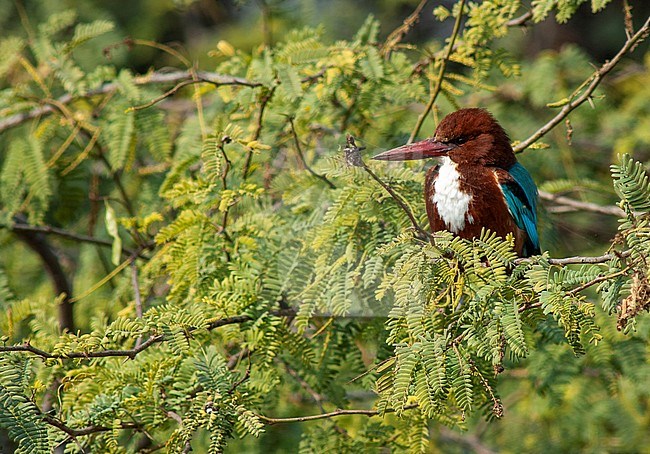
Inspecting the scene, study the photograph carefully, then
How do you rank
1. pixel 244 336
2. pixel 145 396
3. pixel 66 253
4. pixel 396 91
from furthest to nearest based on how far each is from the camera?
pixel 66 253, pixel 396 91, pixel 244 336, pixel 145 396

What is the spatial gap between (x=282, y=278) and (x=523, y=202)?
2.90 ft

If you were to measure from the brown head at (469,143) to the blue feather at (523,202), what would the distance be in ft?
0.22

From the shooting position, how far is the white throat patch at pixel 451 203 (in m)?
2.68

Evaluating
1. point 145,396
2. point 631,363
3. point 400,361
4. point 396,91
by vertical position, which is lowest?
point 631,363

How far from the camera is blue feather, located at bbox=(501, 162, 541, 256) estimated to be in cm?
A: 275

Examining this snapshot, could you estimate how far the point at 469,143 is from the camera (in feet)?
9.41

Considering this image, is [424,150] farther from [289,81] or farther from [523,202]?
[289,81]

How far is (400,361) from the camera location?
209 cm

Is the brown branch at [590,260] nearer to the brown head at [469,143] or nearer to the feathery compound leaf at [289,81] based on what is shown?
the brown head at [469,143]

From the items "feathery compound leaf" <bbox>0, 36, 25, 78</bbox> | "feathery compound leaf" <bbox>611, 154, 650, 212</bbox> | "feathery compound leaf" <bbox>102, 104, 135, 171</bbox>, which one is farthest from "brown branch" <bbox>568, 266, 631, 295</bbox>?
"feathery compound leaf" <bbox>0, 36, 25, 78</bbox>

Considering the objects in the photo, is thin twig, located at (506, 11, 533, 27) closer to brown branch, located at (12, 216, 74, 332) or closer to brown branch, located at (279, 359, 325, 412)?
brown branch, located at (279, 359, 325, 412)

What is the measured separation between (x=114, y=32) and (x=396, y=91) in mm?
3248

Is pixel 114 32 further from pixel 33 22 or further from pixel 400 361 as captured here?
pixel 400 361

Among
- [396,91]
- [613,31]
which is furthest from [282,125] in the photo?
[613,31]
